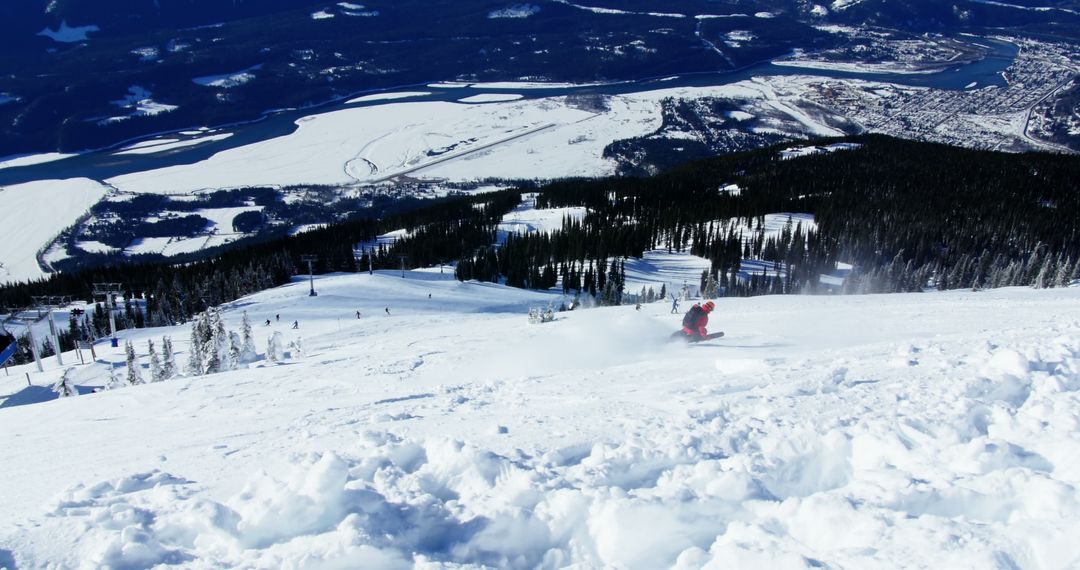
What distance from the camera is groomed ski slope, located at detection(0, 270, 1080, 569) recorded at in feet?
22.6

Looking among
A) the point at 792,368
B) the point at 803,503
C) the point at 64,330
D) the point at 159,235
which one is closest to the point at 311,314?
the point at 64,330

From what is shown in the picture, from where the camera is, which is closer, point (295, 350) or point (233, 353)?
point (295, 350)

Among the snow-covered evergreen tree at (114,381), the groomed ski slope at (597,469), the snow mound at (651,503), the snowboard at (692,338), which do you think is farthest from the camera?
the snow-covered evergreen tree at (114,381)

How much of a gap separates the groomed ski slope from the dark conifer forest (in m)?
45.2

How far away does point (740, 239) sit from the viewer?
95438 mm

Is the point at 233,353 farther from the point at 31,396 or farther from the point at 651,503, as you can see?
the point at 651,503

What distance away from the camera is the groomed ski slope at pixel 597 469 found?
688cm

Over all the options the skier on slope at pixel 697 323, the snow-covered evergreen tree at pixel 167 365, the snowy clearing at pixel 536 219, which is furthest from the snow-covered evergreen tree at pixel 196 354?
the snowy clearing at pixel 536 219

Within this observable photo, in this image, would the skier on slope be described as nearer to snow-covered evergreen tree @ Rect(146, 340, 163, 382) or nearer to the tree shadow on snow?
snow-covered evergreen tree @ Rect(146, 340, 163, 382)

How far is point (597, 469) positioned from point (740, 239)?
Result: 304 ft

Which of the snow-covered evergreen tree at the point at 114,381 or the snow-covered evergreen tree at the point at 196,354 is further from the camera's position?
the snow-covered evergreen tree at the point at 196,354

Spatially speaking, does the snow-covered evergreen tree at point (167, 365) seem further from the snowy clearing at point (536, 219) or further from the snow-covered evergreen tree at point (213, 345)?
the snowy clearing at point (536, 219)

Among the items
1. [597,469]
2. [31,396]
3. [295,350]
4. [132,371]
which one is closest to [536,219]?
[132,371]

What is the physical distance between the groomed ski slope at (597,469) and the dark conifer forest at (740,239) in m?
45.2
